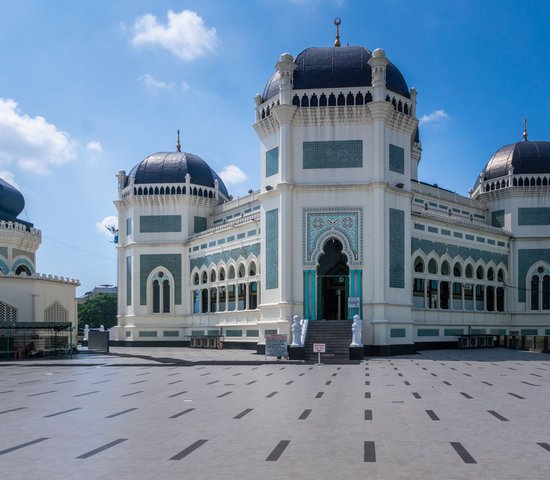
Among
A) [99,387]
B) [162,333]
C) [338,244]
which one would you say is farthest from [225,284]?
[99,387]

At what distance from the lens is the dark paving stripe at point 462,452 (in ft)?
30.2

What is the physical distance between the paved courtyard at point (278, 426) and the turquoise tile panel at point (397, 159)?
14.7 meters

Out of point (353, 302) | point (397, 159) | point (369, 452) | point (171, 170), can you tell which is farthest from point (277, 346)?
point (171, 170)

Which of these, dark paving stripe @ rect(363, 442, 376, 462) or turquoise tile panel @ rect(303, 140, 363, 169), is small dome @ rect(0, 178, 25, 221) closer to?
turquoise tile panel @ rect(303, 140, 363, 169)

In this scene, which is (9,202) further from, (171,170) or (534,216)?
(534,216)

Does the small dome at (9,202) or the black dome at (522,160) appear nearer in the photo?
the small dome at (9,202)

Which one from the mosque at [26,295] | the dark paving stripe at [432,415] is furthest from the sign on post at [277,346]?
the dark paving stripe at [432,415]

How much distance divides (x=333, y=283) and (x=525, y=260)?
654 inches

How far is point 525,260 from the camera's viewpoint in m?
45.7

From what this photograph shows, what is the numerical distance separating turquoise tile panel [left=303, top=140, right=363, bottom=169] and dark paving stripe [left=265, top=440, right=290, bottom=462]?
2505cm

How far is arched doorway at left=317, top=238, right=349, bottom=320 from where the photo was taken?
36375mm

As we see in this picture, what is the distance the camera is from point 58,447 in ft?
33.8

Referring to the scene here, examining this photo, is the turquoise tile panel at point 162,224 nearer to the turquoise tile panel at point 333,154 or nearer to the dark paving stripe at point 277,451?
the turquoise tile panel at point 333,154

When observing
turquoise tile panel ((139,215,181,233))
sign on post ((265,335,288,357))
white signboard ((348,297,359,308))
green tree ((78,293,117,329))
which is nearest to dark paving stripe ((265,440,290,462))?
sign on post ((265,335,288,357))
